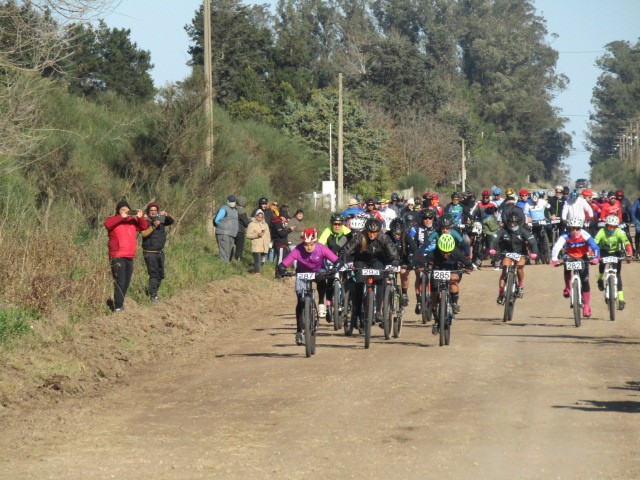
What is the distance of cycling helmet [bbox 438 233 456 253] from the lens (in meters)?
17.7

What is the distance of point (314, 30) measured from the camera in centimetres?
12325

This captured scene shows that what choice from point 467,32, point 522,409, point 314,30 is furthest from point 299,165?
point 467,32

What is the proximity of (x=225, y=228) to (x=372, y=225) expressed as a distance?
11.4 metres

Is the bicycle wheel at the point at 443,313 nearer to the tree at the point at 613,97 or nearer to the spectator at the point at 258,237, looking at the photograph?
the spectator at the point at 258,237

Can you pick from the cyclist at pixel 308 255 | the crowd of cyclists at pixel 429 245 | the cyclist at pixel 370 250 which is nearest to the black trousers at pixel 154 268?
the crowd of cyclists at pixel 429 245

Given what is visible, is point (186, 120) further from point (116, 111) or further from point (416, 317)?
point (416, 317)

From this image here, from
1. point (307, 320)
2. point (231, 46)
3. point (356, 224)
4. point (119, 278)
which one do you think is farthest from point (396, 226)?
point (231, 46)

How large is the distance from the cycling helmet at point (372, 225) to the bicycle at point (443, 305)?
1.02 metres

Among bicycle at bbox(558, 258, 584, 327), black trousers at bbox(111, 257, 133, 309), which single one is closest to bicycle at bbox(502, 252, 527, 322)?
bicycle at bbox(558, 258, 584, 327)

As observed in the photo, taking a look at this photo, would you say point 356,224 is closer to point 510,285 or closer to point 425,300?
point 425,300

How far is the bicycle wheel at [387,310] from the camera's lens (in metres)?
17.6

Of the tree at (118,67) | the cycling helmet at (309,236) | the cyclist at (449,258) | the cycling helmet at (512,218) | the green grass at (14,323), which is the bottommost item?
the green grass at (14,323)

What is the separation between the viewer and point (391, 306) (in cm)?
1798

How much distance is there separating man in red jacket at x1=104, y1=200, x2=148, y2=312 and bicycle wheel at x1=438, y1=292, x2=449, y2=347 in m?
5.21
